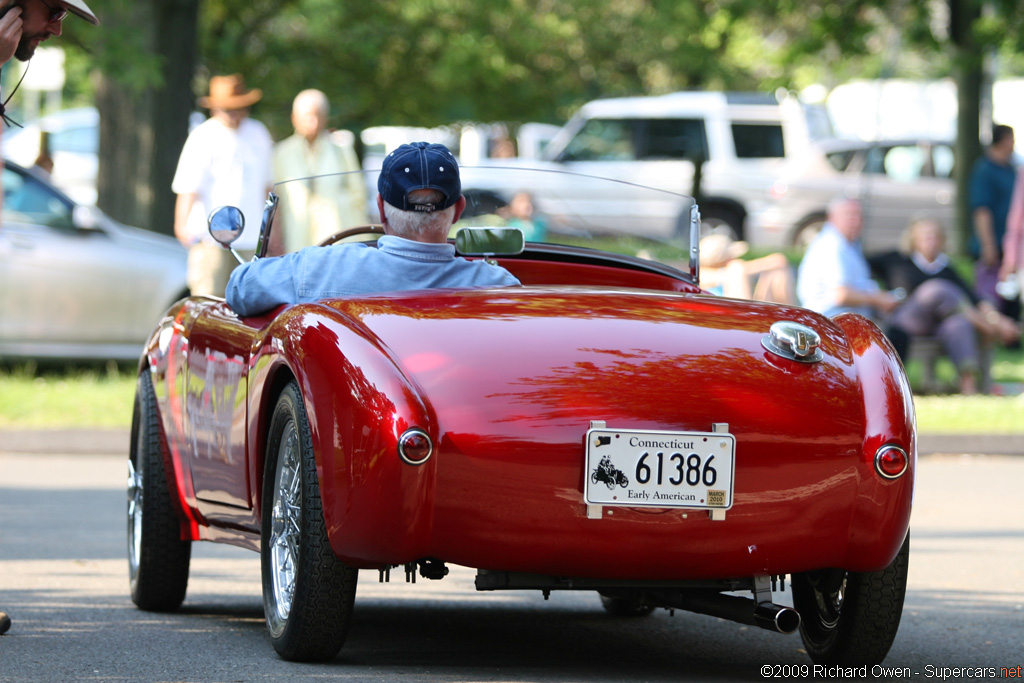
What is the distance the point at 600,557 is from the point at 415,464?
0.50 meters

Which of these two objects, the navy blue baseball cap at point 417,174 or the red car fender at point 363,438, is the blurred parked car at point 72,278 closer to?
the navy blue baseball cap at point 417,174

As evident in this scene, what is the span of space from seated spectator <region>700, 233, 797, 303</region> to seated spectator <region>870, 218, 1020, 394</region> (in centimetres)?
115

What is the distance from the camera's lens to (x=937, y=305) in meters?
14.4

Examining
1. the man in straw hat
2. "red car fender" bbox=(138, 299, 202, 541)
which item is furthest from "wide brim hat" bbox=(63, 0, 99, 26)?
the man in straw hat

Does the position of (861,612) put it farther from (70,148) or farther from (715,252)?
(70,148)

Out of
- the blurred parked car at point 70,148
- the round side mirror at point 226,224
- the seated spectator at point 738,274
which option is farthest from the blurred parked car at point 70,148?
the round side mirror at point 226,224

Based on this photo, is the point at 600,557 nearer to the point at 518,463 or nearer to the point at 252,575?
the point at 518,463

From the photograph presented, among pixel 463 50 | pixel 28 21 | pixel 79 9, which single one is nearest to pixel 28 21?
pixel 28 21

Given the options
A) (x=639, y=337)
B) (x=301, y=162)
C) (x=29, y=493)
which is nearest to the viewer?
(x=639, y=337)

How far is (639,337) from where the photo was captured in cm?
450

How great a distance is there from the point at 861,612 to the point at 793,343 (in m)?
0.74

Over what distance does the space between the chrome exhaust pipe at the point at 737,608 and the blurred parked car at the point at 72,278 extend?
961 centimetres

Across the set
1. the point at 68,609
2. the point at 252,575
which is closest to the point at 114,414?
the point at 252,575

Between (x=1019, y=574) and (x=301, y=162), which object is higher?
(x=301, y=162)
